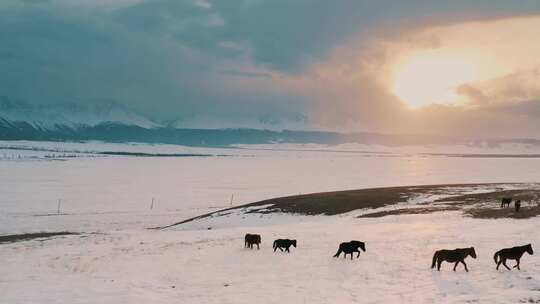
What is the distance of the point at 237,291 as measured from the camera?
19062 mm

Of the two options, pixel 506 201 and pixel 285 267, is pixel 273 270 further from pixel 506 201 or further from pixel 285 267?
pixel 506 201

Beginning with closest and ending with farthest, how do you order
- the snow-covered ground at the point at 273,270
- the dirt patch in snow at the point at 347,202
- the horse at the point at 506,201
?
1. the snow-covered ground at the point at 273,270
2. the horse at the point at 506,201
3. the dirt patch in snow at the point at 347,202

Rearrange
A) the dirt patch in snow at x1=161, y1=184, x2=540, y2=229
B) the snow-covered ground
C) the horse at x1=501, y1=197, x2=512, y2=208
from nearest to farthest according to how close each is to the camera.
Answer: the snow-covered ground → the horse at x1=501, y1=197, x2=512, y2=208 → the dirt patch in snow at x1=161, y1=184, x2=540, y2=229

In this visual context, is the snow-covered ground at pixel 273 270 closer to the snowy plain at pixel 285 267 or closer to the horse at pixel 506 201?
the snowy plain at pixel 285 267

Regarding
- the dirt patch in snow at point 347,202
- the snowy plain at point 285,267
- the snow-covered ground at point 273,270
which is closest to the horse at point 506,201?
the dirt patch in snow at point 347,202

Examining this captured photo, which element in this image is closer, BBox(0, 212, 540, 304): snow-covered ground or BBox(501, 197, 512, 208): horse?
BBox(0, 212, 540, 304): snow-covered ground

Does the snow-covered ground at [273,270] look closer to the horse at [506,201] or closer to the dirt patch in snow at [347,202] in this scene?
the horse at [506,201]

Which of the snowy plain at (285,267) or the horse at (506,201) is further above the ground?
the horse at (506,201)

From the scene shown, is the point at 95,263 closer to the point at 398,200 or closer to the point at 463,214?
the point at 463,214

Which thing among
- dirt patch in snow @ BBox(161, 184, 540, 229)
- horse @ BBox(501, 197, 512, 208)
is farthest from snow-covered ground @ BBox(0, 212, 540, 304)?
dirt patch in snow @ BBox(161, 184, 540, 229)

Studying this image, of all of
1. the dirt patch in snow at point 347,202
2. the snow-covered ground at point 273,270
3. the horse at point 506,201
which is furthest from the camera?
the dirt patch in snow at point 347,202

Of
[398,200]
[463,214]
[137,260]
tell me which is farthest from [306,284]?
[398,200]

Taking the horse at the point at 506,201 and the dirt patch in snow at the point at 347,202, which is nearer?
the horse at the point at 506,201

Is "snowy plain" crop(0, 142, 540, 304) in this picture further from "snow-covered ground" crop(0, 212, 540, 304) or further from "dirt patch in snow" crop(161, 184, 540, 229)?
"dirt patch in snow" crop(161, 184, 540, 229)
